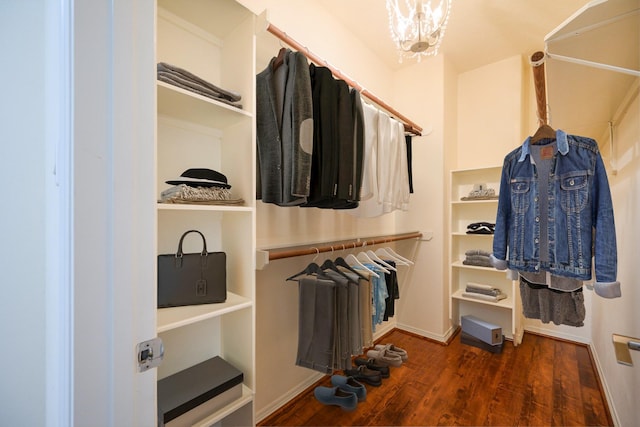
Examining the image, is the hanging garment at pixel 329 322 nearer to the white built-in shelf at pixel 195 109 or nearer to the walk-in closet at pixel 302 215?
the walk-in closet at pixel 302 215

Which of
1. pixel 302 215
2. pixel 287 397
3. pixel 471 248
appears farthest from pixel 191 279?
pixel 471 248

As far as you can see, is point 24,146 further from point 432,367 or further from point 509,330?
point 509,330

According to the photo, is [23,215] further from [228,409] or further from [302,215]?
[302,215]

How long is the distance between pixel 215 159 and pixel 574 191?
5.71ft

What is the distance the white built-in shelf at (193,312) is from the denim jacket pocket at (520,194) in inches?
57.1

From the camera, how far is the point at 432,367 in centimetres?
219

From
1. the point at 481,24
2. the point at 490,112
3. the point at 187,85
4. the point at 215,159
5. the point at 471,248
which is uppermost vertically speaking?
the point at 481,24

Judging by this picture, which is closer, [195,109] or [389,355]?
[195,109]

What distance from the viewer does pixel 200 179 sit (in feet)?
3.62

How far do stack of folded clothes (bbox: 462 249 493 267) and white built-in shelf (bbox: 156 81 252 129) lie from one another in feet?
8.33

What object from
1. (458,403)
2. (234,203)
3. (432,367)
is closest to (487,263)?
(432,367)

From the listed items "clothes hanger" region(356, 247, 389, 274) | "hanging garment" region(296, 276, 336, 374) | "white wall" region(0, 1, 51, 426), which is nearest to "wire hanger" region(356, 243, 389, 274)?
"clothes hanger" region(356, 247, 389, 274)

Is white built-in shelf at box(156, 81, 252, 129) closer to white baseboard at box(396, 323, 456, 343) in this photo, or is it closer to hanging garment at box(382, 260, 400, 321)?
hanging garment at box(382, 260, 400, 321)

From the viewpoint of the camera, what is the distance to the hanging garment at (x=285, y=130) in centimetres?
115
